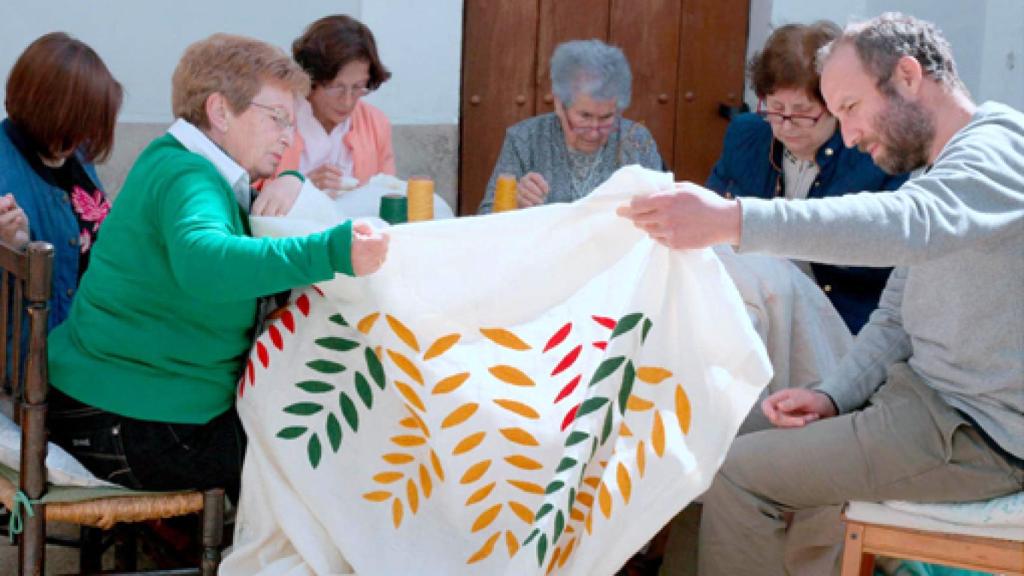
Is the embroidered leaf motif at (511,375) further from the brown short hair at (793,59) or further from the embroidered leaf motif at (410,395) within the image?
the brown short hair at (793,59)

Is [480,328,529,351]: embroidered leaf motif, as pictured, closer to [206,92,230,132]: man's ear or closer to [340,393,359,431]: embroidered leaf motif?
[340,393,359,431]: embroidered leaf motif

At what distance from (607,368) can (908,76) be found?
87 cm

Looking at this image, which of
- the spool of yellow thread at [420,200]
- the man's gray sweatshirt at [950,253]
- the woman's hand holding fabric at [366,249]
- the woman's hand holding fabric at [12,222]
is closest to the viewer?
the man's gray sweatshirt at [950,253]

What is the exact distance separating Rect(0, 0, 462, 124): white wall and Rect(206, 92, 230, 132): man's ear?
6.52ft

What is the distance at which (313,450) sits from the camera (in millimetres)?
3039

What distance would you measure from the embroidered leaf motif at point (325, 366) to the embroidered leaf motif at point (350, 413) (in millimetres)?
60

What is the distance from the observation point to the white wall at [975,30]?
19.0ft

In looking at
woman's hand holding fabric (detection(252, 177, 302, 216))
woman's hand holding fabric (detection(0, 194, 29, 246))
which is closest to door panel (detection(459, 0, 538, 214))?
woman's hand holding fabric (detection(0, 194, 29, 246))

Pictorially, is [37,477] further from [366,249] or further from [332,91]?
[332,91]

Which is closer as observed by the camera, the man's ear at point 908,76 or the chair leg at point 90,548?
the man's ear at point 908,76

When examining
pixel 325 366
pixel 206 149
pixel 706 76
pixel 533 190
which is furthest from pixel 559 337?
pixel 706 76

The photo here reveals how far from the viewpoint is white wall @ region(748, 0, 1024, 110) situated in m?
5.78

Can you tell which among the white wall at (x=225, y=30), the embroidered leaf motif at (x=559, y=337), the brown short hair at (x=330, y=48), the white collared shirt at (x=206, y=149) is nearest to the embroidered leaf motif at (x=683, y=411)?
the embroidered leaf motif at (x=559, y=337)

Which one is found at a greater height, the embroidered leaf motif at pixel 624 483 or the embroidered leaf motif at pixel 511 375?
the embroidered leaf motif at pixel 511 375
